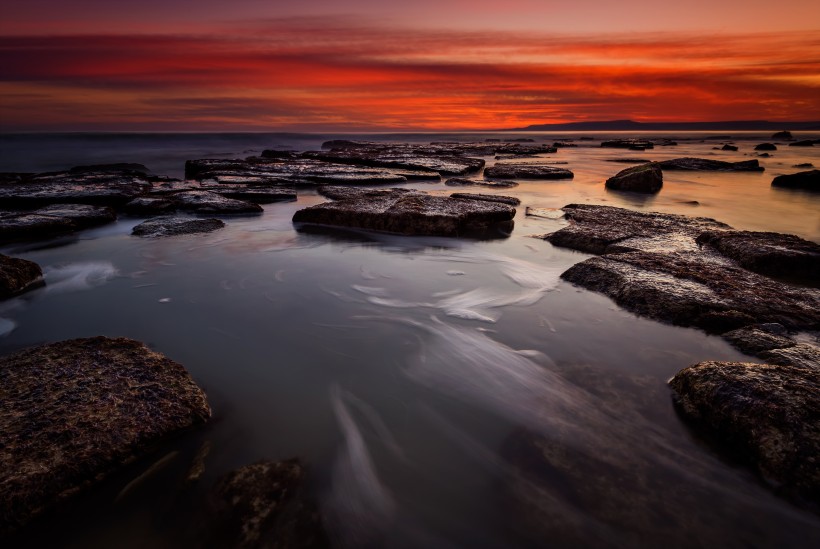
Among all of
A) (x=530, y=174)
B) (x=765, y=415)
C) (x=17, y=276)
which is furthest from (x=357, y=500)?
(x=530, y=174)

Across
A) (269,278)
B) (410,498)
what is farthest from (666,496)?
(269,278)

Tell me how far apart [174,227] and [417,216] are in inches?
105

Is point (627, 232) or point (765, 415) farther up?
point (627, 232)

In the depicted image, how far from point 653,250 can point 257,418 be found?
317 cm

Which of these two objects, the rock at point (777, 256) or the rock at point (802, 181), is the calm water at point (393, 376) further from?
the rock at point (802, 181)

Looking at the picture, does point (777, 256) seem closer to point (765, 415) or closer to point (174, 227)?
point (765, 415)

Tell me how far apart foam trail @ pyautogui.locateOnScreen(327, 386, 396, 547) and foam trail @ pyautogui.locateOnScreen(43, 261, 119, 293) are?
261 cm

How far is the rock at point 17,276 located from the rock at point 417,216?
98.5 inches

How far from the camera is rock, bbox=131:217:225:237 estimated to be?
4.42 metres

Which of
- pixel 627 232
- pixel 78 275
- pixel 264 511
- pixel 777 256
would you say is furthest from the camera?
pixel 627 232

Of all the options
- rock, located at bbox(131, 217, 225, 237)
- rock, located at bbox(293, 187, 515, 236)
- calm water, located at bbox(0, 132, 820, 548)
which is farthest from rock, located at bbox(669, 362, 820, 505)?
rock, located at bbox(131, 217, 225, 237)

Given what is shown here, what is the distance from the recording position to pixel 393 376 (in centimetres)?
191

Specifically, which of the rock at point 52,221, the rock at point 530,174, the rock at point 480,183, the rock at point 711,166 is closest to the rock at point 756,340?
the rock at point 52,221

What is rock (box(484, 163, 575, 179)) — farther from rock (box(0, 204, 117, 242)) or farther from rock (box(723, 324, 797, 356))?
rock (box(723, 324, 797, 356))
